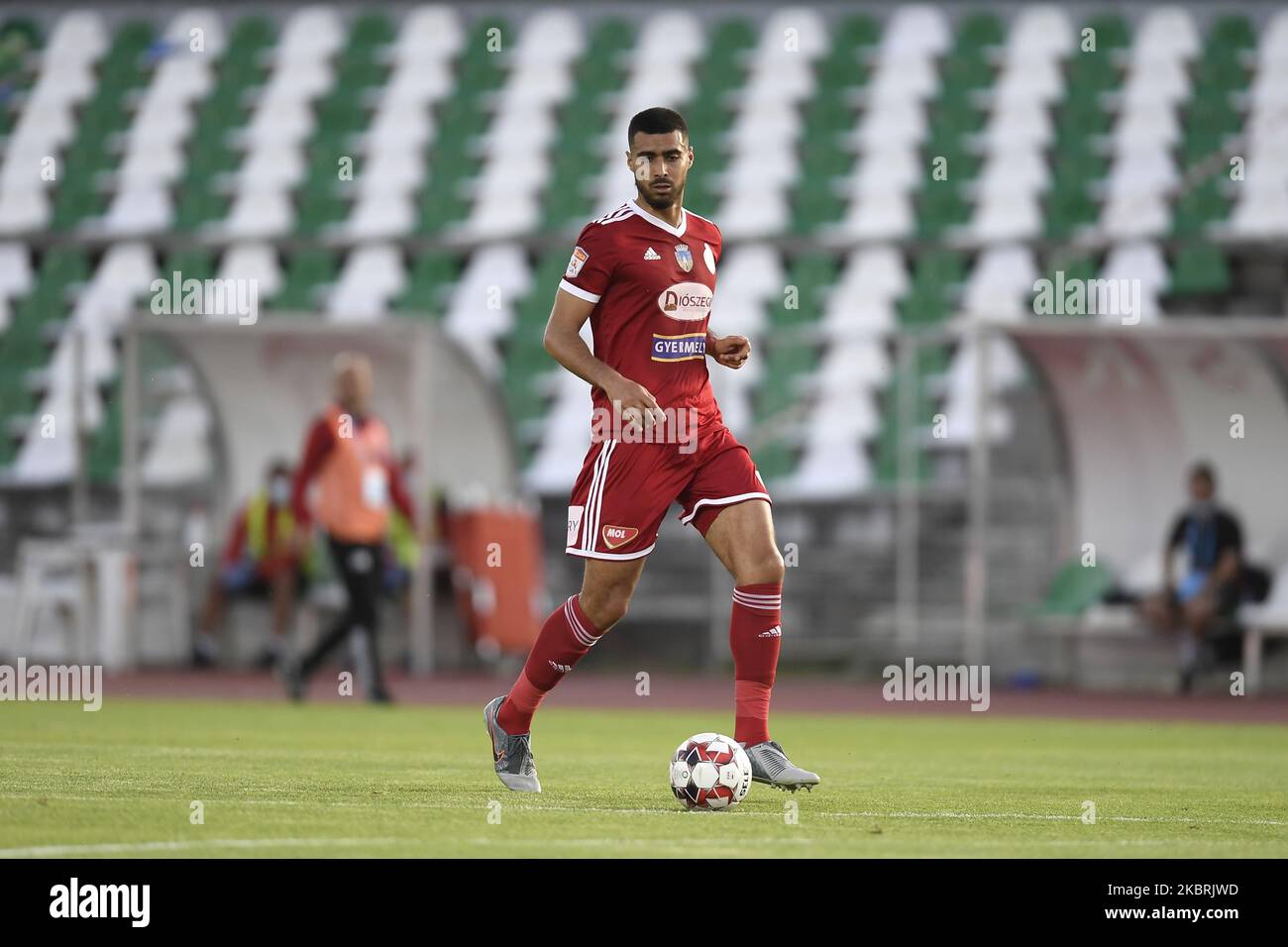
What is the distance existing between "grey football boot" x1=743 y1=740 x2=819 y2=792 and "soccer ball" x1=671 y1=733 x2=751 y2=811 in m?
0.28

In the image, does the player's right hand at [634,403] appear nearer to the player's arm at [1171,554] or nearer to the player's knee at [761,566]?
the player's knee at [761,566]

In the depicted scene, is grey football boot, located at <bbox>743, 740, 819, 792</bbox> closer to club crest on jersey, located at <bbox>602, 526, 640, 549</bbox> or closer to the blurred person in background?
club crest on jersey, located at <bbox>602, 526, 640, 549</bbox>

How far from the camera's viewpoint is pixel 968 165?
72.1ft

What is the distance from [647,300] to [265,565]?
11855 millimetres

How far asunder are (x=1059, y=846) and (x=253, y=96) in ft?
70.9

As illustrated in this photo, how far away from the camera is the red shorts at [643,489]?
282 inches

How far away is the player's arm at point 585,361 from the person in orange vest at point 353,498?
652cm

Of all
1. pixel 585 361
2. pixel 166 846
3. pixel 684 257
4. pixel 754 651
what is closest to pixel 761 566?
pixel 754 651

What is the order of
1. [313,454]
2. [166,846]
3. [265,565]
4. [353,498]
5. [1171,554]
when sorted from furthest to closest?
[265,565], [1171,554], [353,498], [313,454], [166,846]

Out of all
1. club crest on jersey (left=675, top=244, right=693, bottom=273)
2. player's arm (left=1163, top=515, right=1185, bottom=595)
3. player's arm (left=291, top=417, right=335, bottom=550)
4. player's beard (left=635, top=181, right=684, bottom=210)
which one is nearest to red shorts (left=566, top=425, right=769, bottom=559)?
club crest on jersey (left=675, top=244, right=693, bottom=273)

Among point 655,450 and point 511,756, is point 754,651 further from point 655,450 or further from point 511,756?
A: point 511,756

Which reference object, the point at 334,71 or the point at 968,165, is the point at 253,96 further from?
the point at 968,165

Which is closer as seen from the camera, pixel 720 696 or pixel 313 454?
pixel 313 454

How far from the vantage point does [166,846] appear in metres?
5.48
